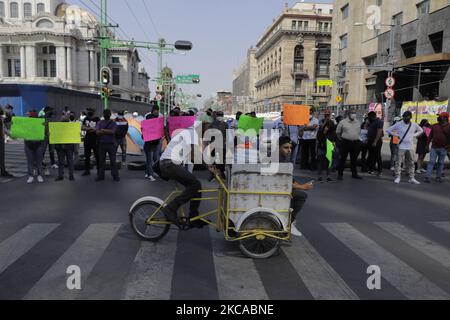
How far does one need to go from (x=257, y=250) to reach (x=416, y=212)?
4.16 meters

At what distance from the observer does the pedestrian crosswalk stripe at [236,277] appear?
3.91 metres

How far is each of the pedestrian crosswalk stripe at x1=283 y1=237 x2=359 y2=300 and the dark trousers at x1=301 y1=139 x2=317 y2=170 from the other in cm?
770

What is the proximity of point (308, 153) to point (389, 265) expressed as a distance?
28.2 feet

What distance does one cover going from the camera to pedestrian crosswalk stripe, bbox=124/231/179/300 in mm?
3893

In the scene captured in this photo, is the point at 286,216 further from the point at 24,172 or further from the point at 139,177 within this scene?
the point at 24,172

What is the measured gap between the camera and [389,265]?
15.8 feet

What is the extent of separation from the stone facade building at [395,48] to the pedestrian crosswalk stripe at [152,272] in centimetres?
3088

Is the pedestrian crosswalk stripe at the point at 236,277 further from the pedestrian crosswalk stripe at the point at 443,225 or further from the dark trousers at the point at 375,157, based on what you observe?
the dark trousers at the point at 375,157

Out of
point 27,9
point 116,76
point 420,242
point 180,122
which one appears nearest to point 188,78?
point 180,122

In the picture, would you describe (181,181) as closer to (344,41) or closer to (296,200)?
(296,200)

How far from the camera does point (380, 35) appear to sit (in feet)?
150

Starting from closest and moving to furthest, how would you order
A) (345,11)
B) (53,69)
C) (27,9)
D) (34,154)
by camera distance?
(34,154)
(345,11)
(53,69)
(27,9)

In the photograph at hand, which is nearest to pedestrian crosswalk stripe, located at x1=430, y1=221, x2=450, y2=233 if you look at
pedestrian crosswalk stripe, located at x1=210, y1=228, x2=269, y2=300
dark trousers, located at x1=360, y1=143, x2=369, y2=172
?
pedestrian crosswalk stripe, located at x1=210, y1=228, x2=269, y2=300

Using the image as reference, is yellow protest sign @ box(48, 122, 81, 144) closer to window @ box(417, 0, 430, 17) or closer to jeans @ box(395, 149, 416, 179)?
jeans @ box(395, 149, 416, 179)
